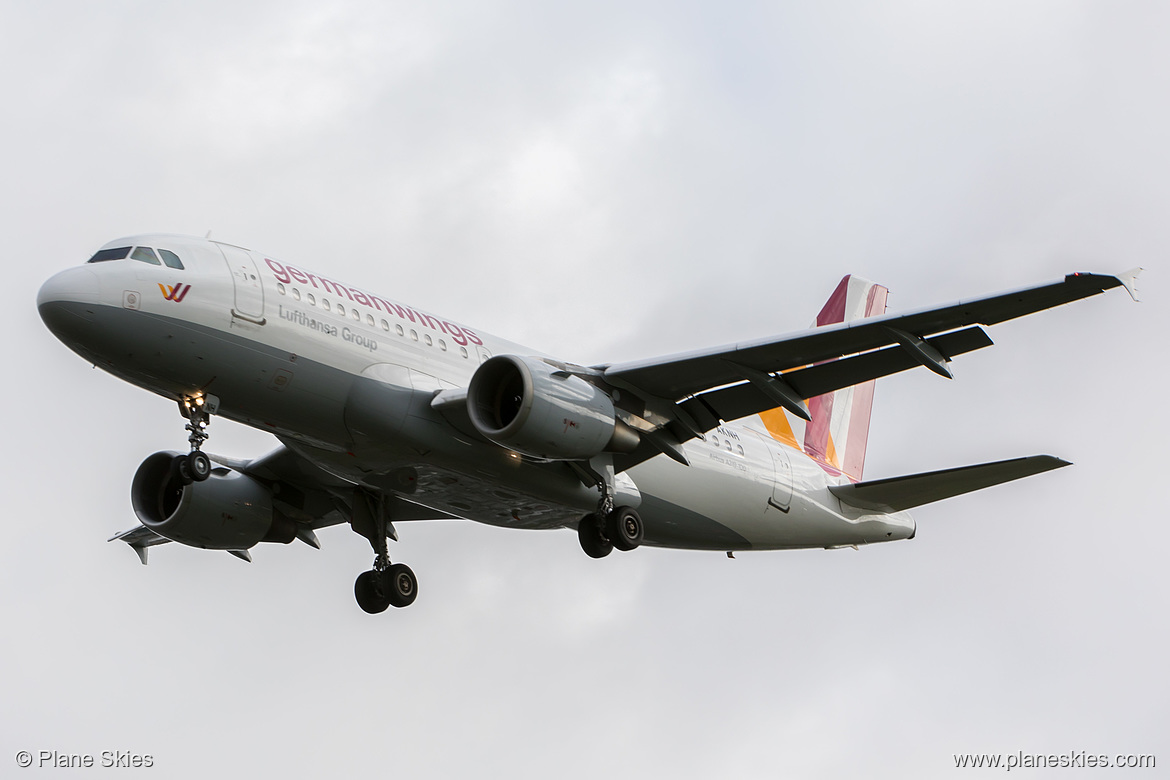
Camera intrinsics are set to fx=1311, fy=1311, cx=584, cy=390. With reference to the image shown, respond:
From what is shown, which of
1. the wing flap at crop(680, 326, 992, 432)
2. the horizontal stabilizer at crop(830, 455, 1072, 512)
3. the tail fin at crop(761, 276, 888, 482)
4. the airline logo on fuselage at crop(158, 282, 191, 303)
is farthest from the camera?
the tail fin at crop(761, 276, 888, 482)

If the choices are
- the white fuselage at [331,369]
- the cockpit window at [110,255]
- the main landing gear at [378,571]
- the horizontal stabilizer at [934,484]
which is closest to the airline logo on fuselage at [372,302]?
the white fuselage at [331,369]

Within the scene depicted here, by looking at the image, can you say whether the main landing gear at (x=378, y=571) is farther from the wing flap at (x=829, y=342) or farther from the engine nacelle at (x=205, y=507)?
the wing flap at (x=829, y=342)

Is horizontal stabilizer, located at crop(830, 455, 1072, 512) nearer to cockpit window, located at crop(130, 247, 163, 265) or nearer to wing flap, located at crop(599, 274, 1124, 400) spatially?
wing flap, located at crop(599, 274, 1124, 400)

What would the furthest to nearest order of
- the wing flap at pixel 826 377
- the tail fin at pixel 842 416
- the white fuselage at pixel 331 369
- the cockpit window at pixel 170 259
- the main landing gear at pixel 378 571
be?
the tail fin at pixel 842 416 < the main landing gear at pixel 378 571 < the wing flap at pixel 826 377 < the cockpit window at pixel 170 259 < the white fuselage at pixel 331 369

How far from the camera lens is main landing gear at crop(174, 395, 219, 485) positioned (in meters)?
20.5

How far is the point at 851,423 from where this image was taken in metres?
33.3

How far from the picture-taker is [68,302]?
1920 cm

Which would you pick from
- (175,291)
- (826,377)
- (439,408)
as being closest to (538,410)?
(439,408)

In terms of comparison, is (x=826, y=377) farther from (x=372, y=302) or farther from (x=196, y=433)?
(x=196, y=433)

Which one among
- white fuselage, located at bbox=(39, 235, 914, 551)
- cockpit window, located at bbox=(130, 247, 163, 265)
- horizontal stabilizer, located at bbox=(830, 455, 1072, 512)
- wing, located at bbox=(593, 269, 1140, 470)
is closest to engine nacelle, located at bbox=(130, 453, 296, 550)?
white fuselage, located at bbox=(39, 235, 914, 551)

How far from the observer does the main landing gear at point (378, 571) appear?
26641 mm

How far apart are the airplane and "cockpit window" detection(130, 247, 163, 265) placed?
2 cm

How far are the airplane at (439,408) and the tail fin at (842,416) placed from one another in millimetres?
2548

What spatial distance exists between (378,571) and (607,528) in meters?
5.63
